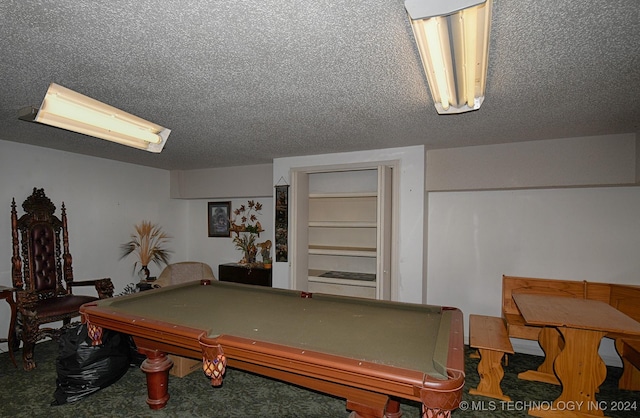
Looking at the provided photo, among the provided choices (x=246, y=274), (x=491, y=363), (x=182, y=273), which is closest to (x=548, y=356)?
(x=491, y=363)

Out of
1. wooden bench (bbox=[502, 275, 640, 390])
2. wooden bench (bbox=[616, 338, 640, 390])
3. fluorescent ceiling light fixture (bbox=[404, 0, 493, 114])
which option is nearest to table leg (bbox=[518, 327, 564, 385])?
wooden bench (bbox=[502, 275, 640, 390])

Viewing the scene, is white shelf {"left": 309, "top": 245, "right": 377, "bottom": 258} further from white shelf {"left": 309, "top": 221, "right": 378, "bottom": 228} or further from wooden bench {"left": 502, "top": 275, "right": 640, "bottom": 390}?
wooden bench {"left": 502, "top": 275, "right": 640, "bottom": 390}

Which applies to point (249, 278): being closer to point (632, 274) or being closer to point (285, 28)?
point (285, 28)

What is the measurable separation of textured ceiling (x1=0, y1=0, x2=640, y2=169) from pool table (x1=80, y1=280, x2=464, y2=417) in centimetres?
153

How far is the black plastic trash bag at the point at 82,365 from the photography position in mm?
2576

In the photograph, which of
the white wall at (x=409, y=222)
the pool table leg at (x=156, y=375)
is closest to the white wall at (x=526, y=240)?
the white wall at (x=409, y=222)

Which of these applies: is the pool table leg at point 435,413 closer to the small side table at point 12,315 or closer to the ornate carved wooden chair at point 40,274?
the ornate carved wooden chair at point 40,274

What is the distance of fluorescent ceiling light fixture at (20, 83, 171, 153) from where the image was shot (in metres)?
1.90

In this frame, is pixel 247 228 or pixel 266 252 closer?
pixel 266 252

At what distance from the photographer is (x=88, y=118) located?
214cm

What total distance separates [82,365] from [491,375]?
3.38 meters

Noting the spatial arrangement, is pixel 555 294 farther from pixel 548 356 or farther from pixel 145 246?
pixel 145 246

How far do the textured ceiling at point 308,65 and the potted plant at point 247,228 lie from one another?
7.59ft

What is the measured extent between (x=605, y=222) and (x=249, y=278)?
4.38m
